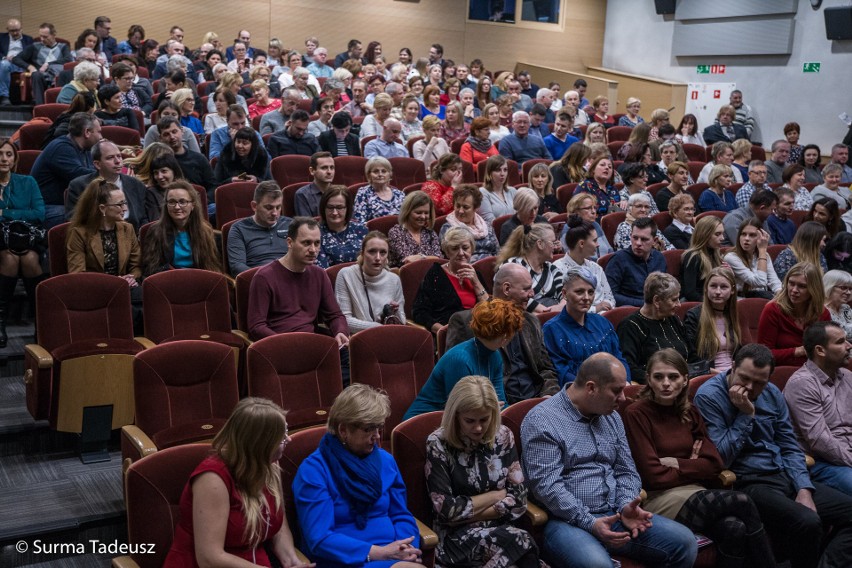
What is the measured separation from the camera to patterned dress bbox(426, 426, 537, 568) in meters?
2.31

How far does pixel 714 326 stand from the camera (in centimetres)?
356

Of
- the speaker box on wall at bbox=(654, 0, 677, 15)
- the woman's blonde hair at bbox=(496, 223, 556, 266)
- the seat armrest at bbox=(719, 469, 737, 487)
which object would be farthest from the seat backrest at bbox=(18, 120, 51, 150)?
the speaker box on wall at bbox=(654, 0, 677, 15)

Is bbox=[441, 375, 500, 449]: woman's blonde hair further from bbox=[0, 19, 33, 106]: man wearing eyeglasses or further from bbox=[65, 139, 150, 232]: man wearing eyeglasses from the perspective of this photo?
bbox=[0, 19, 33, 106]: man wearing eyeglasses

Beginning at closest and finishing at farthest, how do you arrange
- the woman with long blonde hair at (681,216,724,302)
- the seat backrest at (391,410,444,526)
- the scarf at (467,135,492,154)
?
the seat backrest at (391,410,444,526) < the woman with long blonde hair at (681,216,724,302) < the scarf at (467,135,492,154)

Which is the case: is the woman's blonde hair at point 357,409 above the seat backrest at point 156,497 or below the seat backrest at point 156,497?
above

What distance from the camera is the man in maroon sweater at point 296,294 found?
10.8 ft

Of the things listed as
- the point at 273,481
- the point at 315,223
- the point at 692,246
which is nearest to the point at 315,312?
the point at 315,223

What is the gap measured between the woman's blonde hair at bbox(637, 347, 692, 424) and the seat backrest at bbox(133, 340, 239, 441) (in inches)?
52.7

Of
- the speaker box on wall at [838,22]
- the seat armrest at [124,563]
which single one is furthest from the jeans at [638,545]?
the speaker box on wall at [838,22]

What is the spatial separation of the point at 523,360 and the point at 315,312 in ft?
2.85

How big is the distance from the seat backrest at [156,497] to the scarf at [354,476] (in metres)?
0.32

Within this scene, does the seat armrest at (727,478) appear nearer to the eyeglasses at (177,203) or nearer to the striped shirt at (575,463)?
the striped shirt at (575,463)

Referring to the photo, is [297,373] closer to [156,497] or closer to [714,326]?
[156,497]

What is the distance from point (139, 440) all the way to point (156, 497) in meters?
0.40
